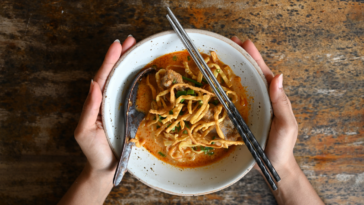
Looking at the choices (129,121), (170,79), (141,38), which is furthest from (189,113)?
(141,38)

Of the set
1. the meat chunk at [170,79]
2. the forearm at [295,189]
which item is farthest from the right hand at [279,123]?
A: the meat chunk at [170,79]

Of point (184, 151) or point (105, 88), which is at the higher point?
point (105, 88)

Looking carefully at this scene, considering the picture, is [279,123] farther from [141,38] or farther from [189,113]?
[141,38]

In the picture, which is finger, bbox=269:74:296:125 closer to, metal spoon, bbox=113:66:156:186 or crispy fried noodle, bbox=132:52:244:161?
crispy fried noodle, bbox=132:52:244:161

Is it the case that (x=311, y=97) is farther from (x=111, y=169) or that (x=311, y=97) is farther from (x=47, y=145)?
(x=47, y=145)

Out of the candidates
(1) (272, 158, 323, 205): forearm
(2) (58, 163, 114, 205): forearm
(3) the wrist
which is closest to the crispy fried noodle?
(3) the wrist

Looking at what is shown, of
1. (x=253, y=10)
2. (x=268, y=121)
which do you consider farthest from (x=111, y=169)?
(x=253, y=10)
